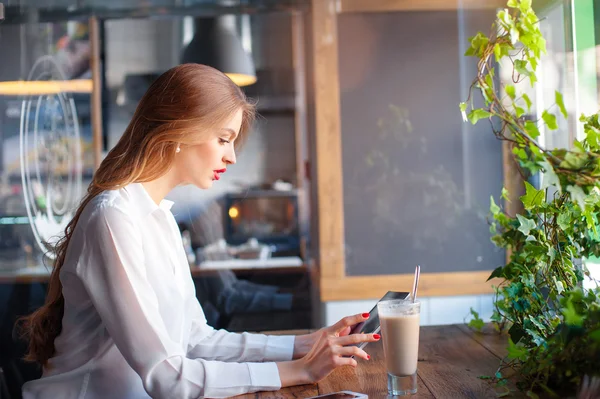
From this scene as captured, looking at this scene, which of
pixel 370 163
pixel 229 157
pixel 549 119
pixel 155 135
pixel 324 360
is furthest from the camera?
pixel 370 163

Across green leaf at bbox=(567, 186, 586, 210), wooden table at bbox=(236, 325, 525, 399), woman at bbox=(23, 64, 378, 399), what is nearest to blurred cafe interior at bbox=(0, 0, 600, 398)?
wooden table at bbox=(236, 325, 525, 399)

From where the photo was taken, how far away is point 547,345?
1.25 m

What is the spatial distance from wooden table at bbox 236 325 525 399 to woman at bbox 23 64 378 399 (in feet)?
0.17

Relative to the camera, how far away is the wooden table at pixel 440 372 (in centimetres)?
141

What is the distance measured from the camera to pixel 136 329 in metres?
1.43

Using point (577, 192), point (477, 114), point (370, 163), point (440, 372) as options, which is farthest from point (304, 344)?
point (370, 163)

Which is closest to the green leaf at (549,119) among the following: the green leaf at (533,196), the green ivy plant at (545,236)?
the green ivy plant at (545,236)

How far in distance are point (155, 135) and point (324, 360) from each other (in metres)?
0.69

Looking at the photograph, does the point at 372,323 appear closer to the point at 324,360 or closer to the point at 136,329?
the point at 324,360

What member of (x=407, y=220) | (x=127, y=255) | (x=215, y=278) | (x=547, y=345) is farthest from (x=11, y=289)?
(x=547, y=345)

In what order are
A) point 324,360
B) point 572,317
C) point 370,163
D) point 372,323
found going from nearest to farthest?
point 572,317 < point 324,360 < point 372,323 < point 370,163

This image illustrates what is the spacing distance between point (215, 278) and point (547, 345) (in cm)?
261

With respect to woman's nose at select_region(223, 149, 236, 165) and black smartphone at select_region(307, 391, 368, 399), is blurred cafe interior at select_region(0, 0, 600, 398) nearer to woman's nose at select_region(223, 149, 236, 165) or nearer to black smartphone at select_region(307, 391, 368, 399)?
woman's nose at select_region(223, 149, 236, 165)

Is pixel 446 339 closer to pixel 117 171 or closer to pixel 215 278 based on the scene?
pixel 117 171
